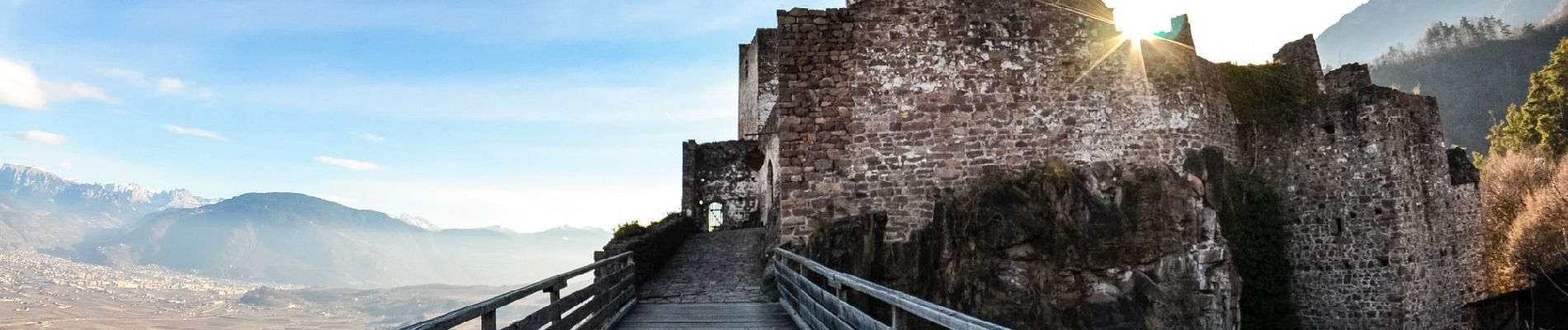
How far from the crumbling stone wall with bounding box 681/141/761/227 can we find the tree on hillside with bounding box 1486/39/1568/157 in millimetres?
27584

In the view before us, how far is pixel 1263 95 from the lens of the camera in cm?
1645

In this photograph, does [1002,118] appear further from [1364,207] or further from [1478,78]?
[1478,78]

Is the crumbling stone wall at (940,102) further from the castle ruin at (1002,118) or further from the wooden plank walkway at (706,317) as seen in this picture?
the wooden plank walkway at (706,317)

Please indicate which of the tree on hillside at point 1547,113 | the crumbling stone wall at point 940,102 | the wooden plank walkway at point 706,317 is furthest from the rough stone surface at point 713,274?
the tree on hillside at point 1547,113

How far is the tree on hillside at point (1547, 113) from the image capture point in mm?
27359

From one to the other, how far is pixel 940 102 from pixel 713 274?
576cm

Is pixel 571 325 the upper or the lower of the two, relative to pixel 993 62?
lower

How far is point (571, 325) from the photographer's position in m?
7.33

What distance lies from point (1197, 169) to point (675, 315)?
9461 millimetres

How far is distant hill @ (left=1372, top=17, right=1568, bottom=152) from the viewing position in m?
72.2

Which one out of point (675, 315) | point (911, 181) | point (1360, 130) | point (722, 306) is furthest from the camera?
point (1360, 130)

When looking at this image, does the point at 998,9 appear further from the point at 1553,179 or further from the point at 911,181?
the point at 1553,179

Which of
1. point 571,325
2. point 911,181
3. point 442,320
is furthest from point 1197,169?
point 442,320

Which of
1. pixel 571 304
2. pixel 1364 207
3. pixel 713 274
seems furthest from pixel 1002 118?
pixel 571 304
